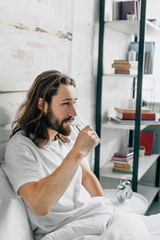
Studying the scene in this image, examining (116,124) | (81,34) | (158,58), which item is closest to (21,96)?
(81,34)

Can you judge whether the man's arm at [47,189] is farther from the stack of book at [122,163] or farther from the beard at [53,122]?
the stack of book at [122,163]

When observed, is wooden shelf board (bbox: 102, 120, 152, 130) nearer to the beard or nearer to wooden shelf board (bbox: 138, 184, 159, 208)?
wooden shelf board (bbox: 138, 184, 159, 208)

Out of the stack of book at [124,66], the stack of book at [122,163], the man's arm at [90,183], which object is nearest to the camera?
the man's arm at [90,183]

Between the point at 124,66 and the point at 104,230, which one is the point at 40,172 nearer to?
the point at 104,230

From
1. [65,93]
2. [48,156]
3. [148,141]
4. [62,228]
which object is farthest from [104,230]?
[148,141]

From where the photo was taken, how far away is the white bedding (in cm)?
122

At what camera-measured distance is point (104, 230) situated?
130 cm

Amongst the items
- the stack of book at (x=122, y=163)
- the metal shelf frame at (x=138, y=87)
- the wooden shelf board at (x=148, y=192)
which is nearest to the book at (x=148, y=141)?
the wooden shelf board at (x=148, y=192)

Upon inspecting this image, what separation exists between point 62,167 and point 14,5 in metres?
0.77

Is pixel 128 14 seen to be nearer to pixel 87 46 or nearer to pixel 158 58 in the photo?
pixel 87 46

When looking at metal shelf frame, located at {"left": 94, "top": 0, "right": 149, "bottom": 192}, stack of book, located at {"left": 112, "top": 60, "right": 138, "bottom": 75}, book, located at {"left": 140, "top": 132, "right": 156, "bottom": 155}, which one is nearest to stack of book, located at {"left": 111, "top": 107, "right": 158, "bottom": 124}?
metal shelf frame, located at {"left": 94, "top": 0, "right": 149, "bottom": 192}

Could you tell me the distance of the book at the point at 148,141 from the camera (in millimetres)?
3168

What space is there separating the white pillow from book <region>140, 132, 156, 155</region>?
2.02 metres

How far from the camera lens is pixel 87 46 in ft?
7.75
